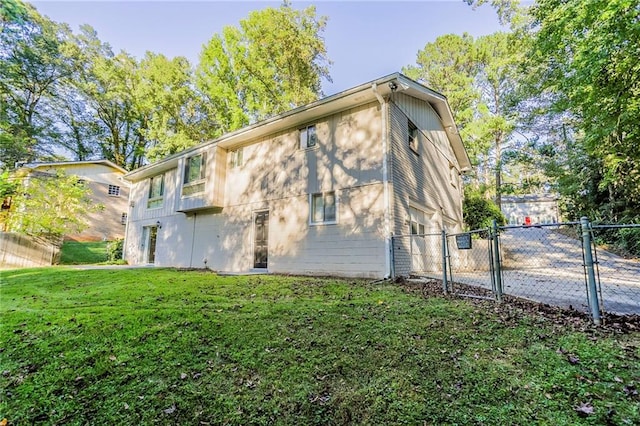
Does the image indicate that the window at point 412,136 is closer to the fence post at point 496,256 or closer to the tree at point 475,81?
the fence post at point 496,256

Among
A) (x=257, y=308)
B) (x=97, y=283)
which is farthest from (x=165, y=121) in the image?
(x=257, y=308)

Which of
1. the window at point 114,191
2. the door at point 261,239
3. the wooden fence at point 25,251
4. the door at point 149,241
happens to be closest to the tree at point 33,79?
the window at point 114,191

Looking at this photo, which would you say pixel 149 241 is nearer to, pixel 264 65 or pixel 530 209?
pixel 264 65

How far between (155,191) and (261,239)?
8.14 meters

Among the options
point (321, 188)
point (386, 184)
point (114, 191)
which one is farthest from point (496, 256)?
point (114, 191)

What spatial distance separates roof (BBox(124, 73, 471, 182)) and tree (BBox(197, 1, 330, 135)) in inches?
353

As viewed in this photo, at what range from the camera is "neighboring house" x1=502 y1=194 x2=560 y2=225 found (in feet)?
98.7

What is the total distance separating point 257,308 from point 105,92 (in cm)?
3006

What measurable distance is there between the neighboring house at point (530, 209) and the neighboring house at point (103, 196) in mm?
36753

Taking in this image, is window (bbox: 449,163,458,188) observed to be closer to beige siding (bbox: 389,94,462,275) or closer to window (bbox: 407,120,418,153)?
beige siding (bbox: 389,94,462,275)

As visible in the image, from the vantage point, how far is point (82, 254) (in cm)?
1655

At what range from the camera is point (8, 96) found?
22.5 meters

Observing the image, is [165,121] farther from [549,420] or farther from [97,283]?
[549,420]

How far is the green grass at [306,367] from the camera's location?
2.08 metres
